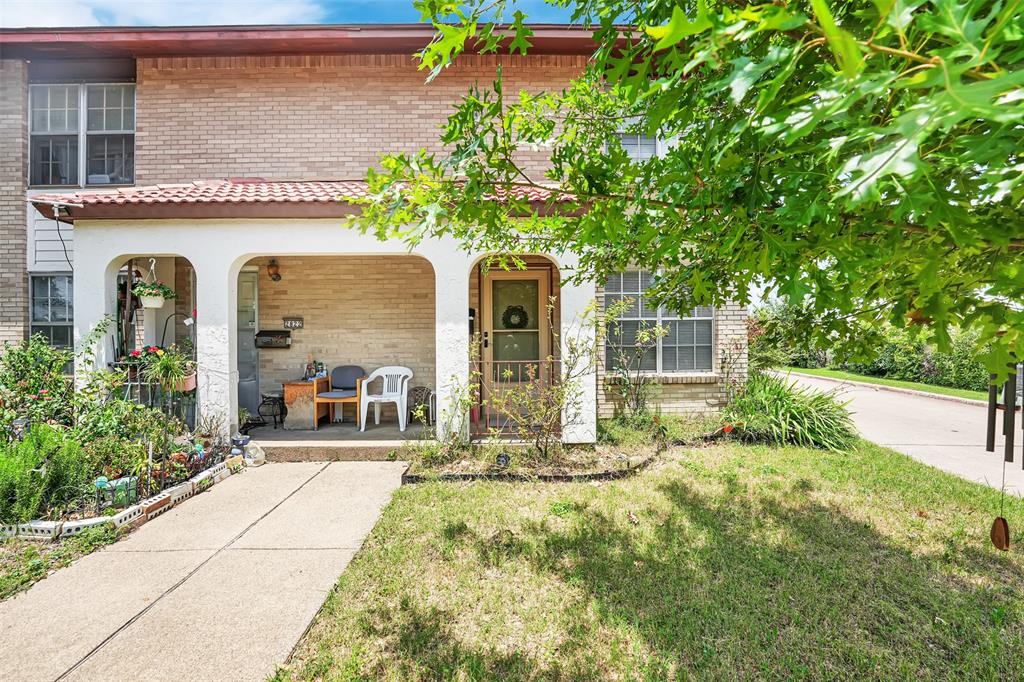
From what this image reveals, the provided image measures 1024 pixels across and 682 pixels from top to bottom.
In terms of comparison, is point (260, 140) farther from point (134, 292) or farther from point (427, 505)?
point (427, 505)

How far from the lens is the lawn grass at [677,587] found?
271cm

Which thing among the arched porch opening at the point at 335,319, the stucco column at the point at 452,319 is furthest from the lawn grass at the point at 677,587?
the arched porch opening at the point at 335,319

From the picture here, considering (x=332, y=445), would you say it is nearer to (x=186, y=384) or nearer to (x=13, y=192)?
(x=186, y=384)

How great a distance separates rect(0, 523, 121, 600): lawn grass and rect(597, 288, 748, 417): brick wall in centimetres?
711

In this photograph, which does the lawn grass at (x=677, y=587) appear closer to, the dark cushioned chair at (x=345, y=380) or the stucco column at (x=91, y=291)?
the dark cushioned chair at (x=345, y=380)

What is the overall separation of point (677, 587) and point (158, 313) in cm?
949

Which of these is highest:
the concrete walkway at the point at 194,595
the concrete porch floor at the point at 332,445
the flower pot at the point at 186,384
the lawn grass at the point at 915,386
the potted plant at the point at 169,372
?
the potted plant at the point at 169,372

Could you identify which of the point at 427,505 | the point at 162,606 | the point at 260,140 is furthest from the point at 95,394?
the point at 260,140

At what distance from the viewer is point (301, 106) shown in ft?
29.5

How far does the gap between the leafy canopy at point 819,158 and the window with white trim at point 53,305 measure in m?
9.68

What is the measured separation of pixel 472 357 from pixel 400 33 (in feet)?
20.4

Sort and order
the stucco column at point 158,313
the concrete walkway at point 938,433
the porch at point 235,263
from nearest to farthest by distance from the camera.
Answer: the concrete walkway at point 938,433
the porch at point 235,263
the stucco column at point 158,313

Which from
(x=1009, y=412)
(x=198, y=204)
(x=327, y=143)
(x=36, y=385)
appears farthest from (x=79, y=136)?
(x=1009, y=412)

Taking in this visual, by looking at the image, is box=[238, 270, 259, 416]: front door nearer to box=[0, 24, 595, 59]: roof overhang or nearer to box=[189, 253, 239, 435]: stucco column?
box=[189, 253, 239, 435]: stucco column
